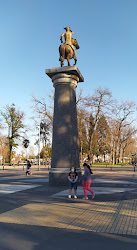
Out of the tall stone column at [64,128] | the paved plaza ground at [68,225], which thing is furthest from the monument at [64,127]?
the paved plaza ground at [68,225]

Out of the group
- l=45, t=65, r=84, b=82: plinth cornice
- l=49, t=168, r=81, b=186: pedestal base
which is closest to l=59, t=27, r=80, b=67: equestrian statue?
l=45, t=65, r=84, b=82: plinth cornice

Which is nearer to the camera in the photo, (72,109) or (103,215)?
(103,215)

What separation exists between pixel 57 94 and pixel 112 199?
841 centimetres

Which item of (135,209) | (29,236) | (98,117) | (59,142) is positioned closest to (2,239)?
(29,236)

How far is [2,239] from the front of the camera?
16.2ft

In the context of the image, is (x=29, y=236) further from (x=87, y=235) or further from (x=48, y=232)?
(x=87, y=235)

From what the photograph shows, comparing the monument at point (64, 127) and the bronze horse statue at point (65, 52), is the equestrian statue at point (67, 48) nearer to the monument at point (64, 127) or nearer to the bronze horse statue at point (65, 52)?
the bronze horse statue at point (65, 52)

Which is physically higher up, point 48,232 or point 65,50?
point 65,50

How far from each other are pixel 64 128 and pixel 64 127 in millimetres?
66

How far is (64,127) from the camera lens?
51.3 feet

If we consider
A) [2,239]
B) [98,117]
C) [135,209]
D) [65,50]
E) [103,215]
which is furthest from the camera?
[98,117]

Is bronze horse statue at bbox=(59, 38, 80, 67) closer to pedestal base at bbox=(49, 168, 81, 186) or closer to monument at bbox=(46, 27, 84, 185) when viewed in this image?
monument at bbox=(46, 27, 84, 185)

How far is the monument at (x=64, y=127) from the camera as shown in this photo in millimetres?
15172

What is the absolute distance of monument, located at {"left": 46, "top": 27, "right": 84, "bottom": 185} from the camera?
15.2 m
